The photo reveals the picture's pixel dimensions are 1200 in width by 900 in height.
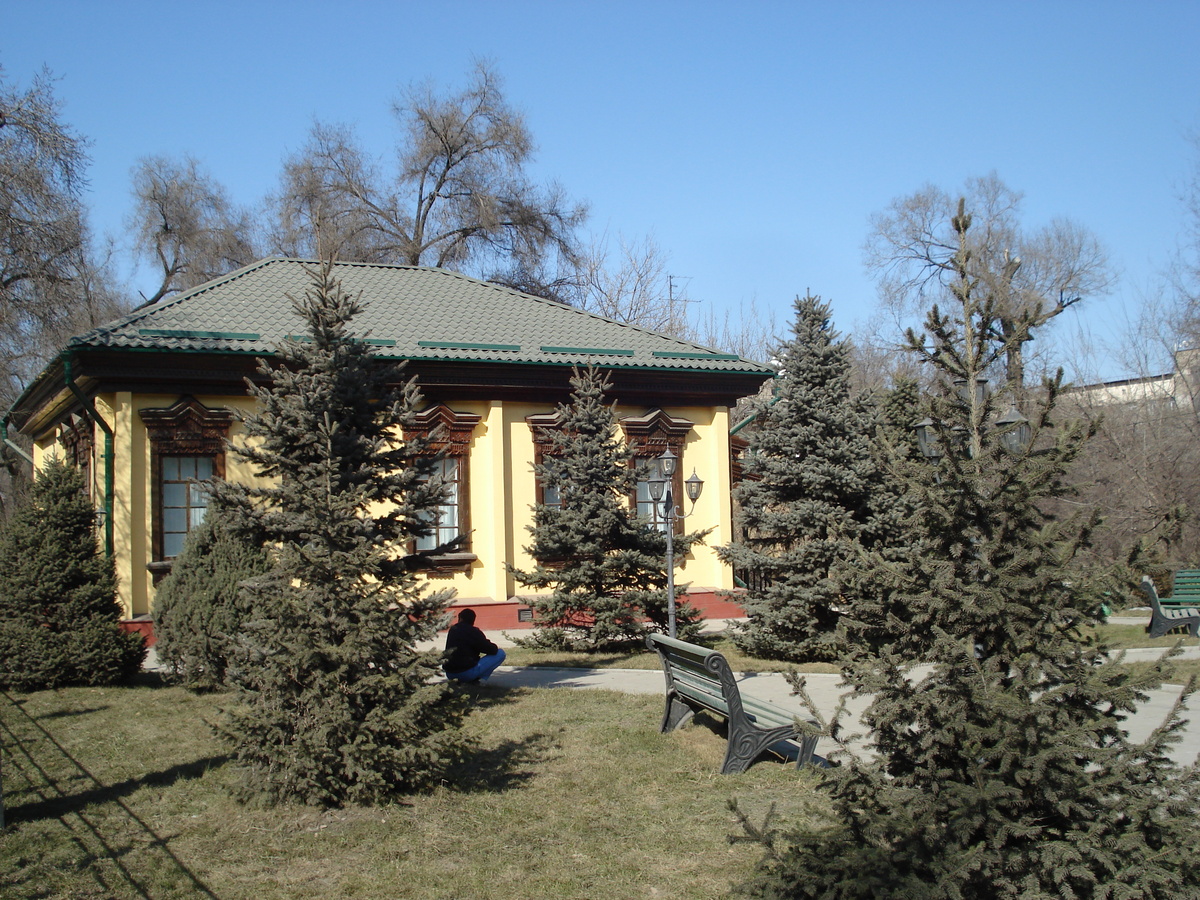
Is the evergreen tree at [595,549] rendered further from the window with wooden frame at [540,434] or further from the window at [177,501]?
the window at [177,501]

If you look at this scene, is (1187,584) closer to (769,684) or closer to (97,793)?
(769,684)

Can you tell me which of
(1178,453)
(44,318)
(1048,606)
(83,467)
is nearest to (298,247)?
(44,318)

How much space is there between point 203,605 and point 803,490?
822cm

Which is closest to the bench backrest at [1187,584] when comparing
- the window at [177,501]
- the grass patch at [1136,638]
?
the grass patch at [1136,638]

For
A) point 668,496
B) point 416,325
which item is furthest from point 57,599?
point 416,325

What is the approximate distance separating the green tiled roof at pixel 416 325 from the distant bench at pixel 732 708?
33.0ft

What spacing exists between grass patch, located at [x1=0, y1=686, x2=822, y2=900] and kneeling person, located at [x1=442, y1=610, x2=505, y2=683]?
1644mm

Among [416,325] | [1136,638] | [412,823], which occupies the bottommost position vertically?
[1136,638]

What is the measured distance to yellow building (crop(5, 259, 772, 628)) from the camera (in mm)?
15961

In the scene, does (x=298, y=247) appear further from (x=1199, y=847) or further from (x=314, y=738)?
(x=1199, y=847)

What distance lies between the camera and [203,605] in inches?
424

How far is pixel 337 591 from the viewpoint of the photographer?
6.68m

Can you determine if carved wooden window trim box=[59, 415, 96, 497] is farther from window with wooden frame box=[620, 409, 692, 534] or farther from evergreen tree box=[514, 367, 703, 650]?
window with wooden frame box=[620, 409, 692, 534]

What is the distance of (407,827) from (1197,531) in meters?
24.0
